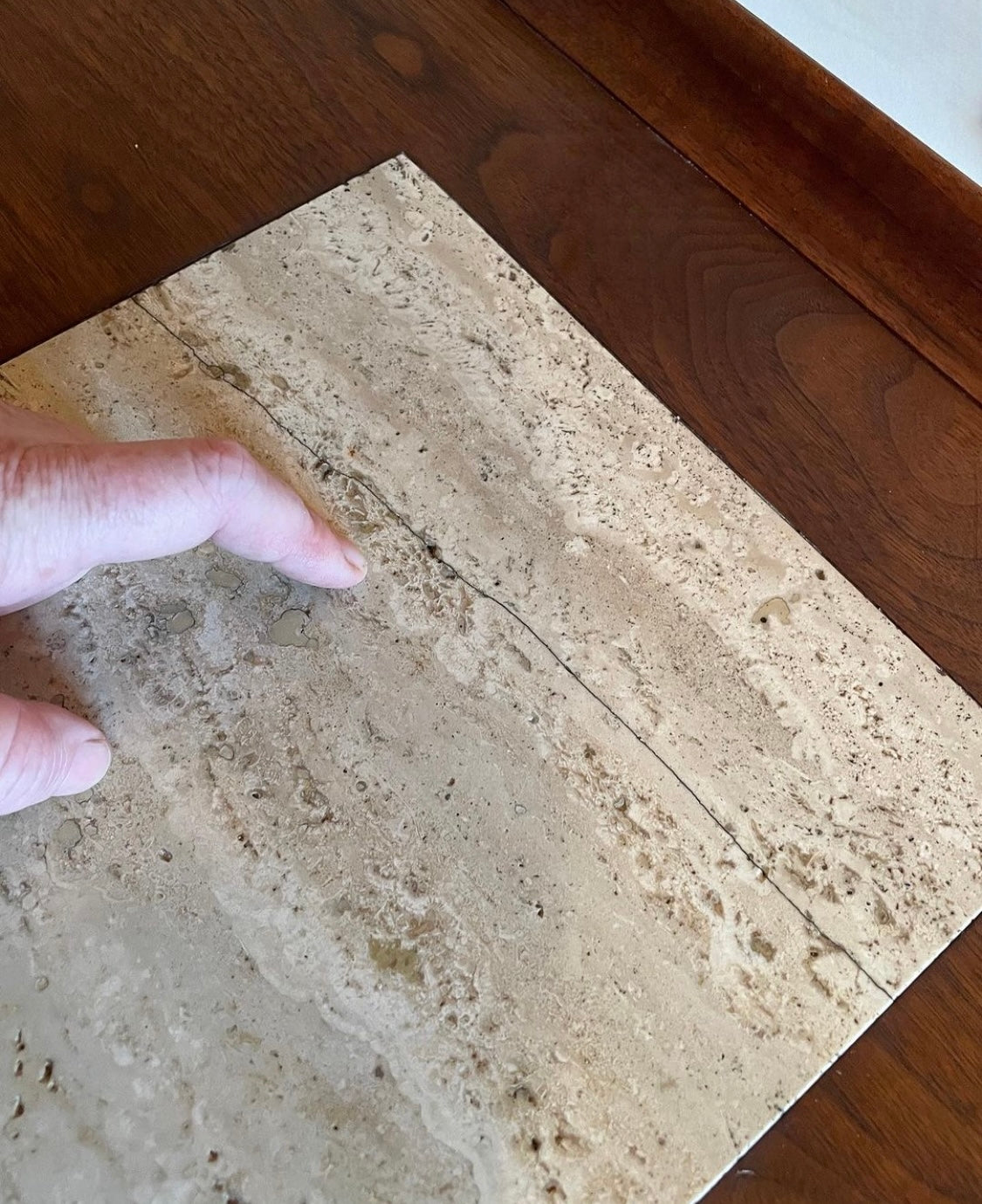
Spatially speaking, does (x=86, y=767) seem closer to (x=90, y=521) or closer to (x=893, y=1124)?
(x=90, y=521)

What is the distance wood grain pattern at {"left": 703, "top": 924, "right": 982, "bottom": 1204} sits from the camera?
637mm

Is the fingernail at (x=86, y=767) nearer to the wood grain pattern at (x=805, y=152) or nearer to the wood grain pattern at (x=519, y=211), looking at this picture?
the wood grain pattern at (x=519, y=211)

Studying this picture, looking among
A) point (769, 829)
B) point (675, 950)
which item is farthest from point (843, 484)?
point (675, 950)

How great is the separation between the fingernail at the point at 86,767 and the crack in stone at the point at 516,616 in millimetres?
263

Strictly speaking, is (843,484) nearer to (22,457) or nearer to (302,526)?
(302,526)

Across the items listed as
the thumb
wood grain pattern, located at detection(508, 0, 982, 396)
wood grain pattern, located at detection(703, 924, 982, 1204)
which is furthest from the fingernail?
wood grain pattern, located at detection(508, 0, 982, 396)

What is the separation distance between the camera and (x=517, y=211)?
2.91ft

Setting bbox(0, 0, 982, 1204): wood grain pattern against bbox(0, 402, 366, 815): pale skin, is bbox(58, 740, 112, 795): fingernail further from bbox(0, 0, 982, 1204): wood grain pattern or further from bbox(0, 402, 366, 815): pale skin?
bbox(0, 0, 982, 1204): wood grain pattern

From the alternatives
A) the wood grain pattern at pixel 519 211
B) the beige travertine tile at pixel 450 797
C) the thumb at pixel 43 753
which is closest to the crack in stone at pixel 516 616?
the beige travertine tile at pixel 450 797

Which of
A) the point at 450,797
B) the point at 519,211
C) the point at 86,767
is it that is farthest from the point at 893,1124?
the point at 519,211

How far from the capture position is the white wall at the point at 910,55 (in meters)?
0.74

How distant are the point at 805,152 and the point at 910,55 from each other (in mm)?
133

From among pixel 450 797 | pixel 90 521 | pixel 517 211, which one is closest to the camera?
pixel 90 521

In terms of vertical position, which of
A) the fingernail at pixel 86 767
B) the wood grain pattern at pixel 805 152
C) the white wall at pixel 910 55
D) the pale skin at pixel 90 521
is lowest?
the fingernail at pixel 86 767
